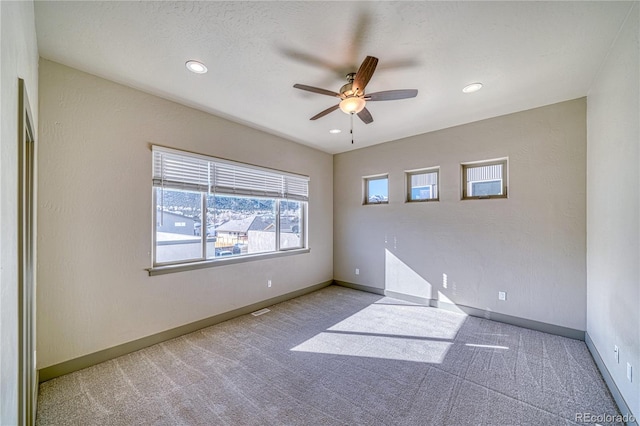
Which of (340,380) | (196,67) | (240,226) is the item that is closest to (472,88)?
(196,67)

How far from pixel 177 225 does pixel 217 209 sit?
559 mm

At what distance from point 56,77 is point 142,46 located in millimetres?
958

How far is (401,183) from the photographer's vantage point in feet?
Result: 14.7

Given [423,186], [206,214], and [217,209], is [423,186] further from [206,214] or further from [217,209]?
[206,214]

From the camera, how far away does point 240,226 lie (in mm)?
3863

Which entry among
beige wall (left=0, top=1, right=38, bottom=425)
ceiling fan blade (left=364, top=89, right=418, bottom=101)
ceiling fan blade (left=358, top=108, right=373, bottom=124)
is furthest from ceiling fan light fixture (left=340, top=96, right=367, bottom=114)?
beige wall (left=0, top=1, right=38, bottom=425)

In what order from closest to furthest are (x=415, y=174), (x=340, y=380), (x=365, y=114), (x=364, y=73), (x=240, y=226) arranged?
(x=364, y=73) < (x=340, y=380) < (x=365, y=114) < (x=240, y=226) < (x=415, y=174)

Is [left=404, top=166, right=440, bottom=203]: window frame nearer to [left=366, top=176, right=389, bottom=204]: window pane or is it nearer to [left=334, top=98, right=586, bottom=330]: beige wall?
[left=334, top=98, right=586, bottom=330]: beige wall

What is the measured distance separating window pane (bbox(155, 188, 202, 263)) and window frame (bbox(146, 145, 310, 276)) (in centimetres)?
4

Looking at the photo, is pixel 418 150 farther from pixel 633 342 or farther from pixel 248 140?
pixel 633 342

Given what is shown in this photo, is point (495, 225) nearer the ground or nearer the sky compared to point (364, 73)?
nearer the ground

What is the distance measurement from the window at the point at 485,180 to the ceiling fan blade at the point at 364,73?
2.53m

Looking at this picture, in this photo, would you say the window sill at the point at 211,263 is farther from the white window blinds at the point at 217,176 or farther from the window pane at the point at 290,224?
the white window blinds at the point at 217,176

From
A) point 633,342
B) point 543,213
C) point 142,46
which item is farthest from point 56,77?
point 543,213
